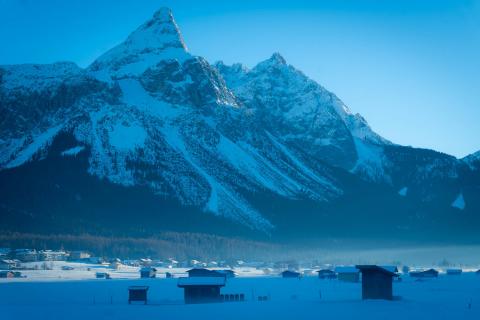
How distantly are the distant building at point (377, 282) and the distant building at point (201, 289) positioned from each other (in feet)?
54.8

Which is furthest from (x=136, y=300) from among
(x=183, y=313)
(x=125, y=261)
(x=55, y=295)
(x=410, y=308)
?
(x=125, y=261)

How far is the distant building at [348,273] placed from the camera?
5012 inches

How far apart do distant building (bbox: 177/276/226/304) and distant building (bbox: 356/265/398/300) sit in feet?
54.8

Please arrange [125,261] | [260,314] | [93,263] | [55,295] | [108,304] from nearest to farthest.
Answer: [260,314], [108,304], [55,295], [93,263], [125,261]

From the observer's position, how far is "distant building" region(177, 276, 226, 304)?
260 feet

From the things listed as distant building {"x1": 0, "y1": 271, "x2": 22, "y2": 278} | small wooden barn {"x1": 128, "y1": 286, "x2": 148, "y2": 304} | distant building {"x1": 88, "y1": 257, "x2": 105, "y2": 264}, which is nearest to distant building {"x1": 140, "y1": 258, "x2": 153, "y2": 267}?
distant building {"x1": 88, "y1": 257, "x2": 105, "y2": 264}

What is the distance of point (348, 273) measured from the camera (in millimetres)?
129375

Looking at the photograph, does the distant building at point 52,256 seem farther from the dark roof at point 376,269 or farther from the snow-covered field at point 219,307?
the dark roof at point 376,269

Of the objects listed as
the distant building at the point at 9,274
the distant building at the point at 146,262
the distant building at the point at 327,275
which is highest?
the distant building at the point at 146,262

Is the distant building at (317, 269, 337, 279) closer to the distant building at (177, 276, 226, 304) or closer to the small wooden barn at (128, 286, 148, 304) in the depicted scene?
the distant building at (177, 276, 226, 304)

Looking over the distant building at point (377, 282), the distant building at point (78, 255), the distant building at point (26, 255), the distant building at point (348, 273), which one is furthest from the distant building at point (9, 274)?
the distant building at point (377, 282)

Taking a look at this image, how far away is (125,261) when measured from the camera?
620ft

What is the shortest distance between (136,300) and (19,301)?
40.8 feet

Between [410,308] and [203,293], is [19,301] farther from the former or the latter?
[410,308]
